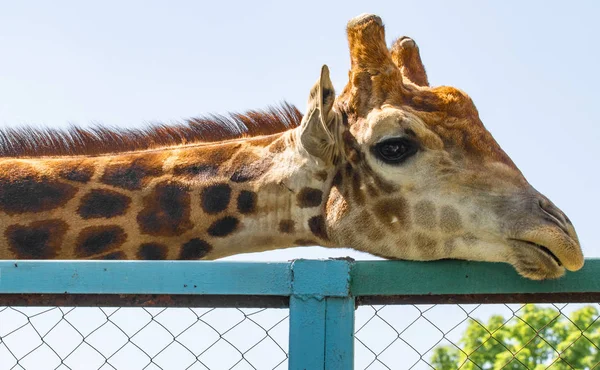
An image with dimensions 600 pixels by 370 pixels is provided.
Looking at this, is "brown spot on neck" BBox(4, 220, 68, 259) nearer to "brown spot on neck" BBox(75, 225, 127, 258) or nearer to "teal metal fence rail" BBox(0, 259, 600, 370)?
"brown spot on neck" BBox(75, 225, 127, 258)

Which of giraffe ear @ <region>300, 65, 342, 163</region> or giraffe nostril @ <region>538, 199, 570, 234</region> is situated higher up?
giraffe nostril @ <region>538, 199, 570, 234</region>

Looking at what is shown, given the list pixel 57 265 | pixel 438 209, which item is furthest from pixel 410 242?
pixel 57 265

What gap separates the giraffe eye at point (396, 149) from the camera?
7.09m

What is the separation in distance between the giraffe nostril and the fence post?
74.1 inches

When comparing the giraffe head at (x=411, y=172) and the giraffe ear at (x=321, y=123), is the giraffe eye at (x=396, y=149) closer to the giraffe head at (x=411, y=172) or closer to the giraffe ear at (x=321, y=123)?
the giraffe head at (x=411, y=172)

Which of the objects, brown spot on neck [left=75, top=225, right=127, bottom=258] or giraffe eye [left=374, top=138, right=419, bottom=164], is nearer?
giraffe eye [left=374, top=138, right=419, bottom=164]

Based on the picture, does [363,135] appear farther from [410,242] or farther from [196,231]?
[196,231]

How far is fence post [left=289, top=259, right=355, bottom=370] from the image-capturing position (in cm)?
499

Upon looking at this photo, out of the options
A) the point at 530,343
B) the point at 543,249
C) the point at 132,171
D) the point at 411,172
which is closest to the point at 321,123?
the point at 411,172

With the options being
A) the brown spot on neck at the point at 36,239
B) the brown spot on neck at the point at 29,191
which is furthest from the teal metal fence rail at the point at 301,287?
the brown spot on neck at the point at 29,191

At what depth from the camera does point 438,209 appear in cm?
689

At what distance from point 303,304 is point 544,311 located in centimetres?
1687

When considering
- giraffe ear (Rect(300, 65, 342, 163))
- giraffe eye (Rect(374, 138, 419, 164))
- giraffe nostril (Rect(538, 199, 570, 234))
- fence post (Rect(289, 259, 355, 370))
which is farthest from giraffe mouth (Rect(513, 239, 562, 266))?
giraffe ear (Rect(300, 65, 342, 163))

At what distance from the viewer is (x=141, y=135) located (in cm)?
819
